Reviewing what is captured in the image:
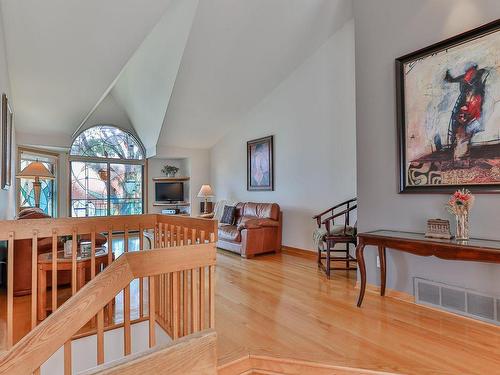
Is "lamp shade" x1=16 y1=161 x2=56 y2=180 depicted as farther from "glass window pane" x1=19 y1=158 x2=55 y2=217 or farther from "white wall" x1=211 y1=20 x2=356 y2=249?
"white wall" x1=211 y1=20 x2=356 y2=249

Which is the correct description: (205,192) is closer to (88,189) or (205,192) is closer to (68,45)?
(88,189)

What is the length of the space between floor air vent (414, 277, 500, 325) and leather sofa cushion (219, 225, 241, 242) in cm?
295

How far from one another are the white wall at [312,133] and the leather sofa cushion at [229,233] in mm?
921

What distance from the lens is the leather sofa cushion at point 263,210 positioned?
5.47 meters

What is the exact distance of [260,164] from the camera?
617 cm

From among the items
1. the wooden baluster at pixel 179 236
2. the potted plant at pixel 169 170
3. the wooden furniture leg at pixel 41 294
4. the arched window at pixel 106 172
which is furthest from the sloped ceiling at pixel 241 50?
the wooden furniture leg at pixel 41 294

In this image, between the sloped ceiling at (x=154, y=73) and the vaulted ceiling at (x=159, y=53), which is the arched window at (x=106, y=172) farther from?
the vaulted ceiling at (x=159, y=53)

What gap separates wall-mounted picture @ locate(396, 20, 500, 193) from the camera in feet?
8.00

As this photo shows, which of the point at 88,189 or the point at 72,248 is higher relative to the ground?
the point at 88,189

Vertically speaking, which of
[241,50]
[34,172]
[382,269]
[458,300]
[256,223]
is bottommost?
[458,300]

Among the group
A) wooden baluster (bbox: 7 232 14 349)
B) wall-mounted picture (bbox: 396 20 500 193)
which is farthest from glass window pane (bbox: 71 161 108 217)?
wall-mounted picture (bbox: 396 20 500 193)

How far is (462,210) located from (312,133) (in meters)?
2.95

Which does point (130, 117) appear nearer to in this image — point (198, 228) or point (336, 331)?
point (198, 228)

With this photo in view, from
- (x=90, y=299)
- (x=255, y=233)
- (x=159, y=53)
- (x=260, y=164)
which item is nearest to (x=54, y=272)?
(x=90, y=299)
